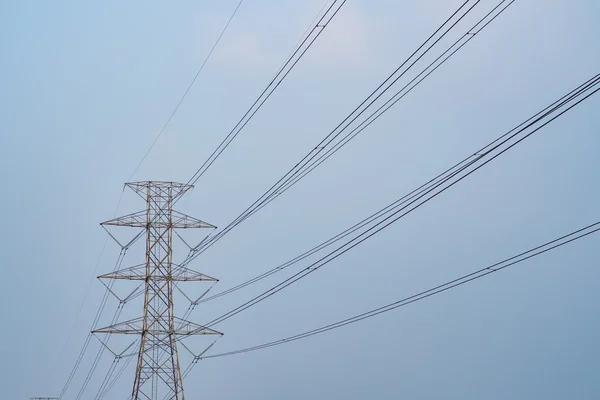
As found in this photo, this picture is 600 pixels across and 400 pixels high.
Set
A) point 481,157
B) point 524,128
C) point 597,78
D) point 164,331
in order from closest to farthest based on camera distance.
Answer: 1. point 597,78
2. point 524,128
3. point 481,157
4. point 164,331

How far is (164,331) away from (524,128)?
1034 inches

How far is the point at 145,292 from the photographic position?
124 feet

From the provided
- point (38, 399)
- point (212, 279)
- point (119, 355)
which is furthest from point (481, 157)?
point (38, 399)

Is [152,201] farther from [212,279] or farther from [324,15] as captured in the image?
[324,15]

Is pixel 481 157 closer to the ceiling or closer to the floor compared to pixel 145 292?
closer to the floor

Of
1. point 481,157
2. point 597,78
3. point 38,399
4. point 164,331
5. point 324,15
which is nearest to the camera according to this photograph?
point 597,78

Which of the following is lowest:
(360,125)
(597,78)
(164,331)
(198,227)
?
(597,78)

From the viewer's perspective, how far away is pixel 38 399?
8194cm

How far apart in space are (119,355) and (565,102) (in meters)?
31.6

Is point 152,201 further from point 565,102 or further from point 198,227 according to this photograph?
point 565,102

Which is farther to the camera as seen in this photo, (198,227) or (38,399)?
(38,399)

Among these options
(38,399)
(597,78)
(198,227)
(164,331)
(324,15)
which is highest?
(38,399)

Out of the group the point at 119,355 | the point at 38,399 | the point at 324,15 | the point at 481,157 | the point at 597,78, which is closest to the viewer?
the point at 597,78

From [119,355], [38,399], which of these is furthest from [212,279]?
[38,399]
